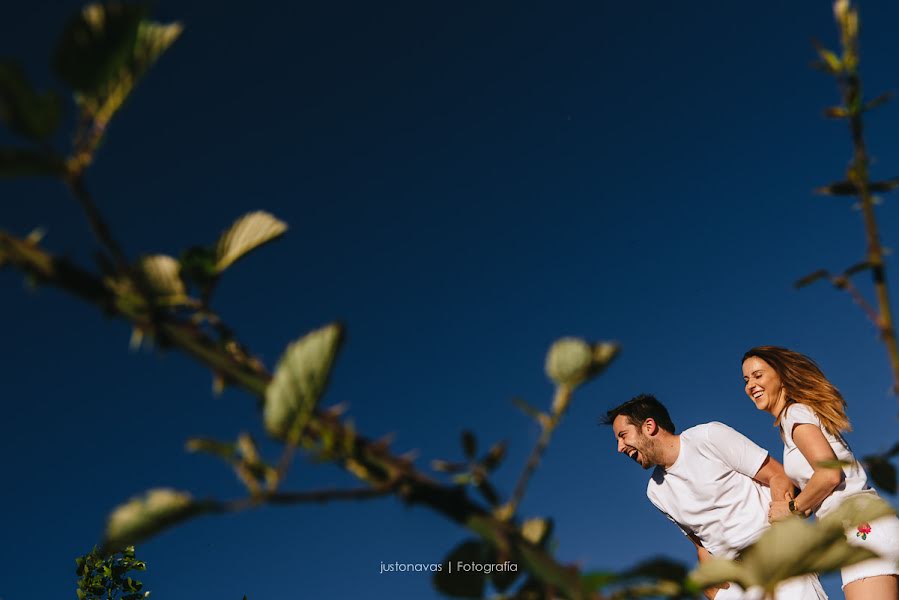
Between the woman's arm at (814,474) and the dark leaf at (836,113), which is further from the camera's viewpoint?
the woman's arm at (814,474)

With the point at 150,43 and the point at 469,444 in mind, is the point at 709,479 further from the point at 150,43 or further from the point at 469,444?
the point at 150,43

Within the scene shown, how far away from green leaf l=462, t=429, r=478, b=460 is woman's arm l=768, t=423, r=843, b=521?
241 cm

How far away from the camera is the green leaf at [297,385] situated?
55cm

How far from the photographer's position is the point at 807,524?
610mm

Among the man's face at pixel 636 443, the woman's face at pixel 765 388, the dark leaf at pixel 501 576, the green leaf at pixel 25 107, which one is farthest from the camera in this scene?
the man's face at pixel 636 443

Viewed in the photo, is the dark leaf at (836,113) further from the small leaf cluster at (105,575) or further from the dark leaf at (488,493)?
the small leaf cluster at (105,575)

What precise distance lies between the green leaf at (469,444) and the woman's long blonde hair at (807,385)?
331 centimetres

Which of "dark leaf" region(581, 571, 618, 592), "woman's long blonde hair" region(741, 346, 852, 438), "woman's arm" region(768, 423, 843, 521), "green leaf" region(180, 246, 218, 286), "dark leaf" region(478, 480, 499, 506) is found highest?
"woman's long blonde hair" region(741, 346, 852, 438)

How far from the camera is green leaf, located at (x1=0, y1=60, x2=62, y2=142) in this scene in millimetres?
468

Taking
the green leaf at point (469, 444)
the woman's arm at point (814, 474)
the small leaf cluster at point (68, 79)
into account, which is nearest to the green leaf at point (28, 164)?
the small leaf cluster at point (68, 79)

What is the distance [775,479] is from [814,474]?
3.71 ft

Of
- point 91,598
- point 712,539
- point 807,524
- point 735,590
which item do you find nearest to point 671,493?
point 712,539

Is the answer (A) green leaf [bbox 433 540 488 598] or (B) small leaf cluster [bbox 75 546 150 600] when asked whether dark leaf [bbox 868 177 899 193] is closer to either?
(A) green leaf [bbox 433 540 488 598]

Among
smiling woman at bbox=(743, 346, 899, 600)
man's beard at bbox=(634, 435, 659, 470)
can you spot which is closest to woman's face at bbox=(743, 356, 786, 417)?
smiling woman at bbox=(743, 346, 899, 600)
